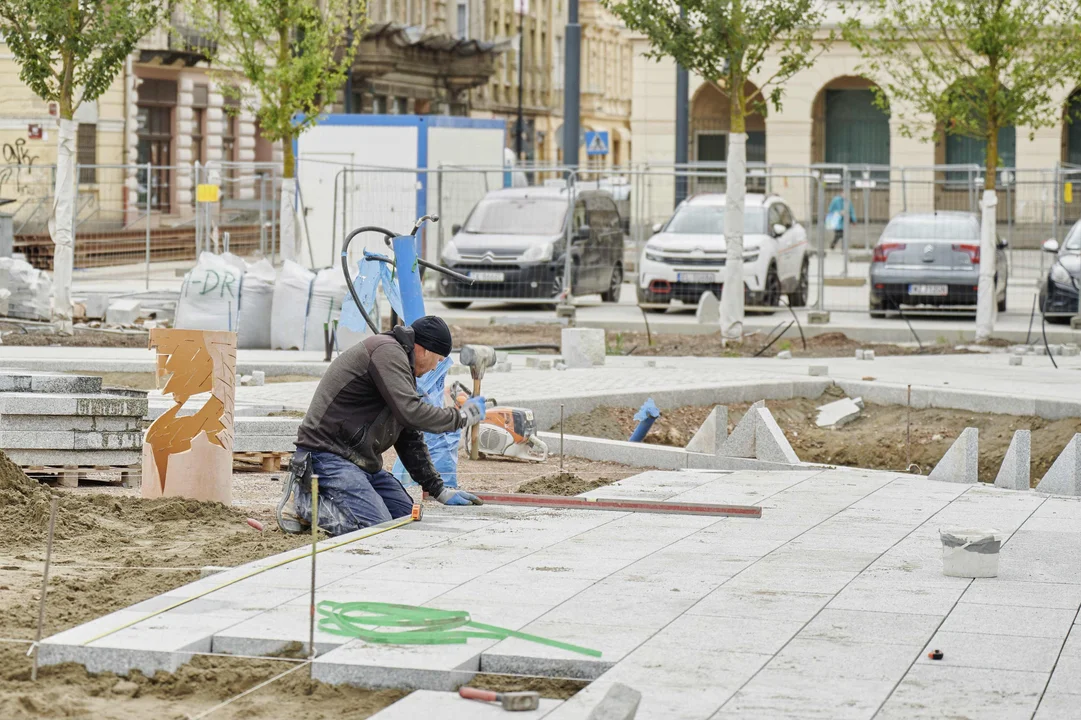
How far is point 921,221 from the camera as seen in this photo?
25.6 meters

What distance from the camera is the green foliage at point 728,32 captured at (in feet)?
64.6

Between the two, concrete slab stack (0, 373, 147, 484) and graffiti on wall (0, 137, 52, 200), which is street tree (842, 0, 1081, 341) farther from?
graffiti on wall (0, 137, 52, 200)

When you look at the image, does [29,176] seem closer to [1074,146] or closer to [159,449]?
[159,449]

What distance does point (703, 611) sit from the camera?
23.0 ft

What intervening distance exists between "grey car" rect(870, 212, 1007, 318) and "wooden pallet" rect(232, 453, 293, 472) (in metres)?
13.7

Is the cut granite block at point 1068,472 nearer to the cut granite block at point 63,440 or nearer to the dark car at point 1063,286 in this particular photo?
the cut granite block at point 63,440

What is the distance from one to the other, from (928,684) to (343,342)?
39.4ft

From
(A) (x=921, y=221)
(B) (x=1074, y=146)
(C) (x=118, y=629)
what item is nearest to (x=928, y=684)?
(C) (x=118, y=629)

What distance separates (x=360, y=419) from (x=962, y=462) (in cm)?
415

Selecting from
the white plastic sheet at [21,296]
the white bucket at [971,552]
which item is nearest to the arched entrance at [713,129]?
the white plastic sheet at [21,296]

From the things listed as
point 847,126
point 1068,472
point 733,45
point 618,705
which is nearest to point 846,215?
point 733,45

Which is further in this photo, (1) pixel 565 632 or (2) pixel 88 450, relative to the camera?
(2) pixel 88 450

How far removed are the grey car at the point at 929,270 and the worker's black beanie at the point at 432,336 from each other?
15631 millimetres

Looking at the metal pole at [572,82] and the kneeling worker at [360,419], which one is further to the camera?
the metal pole at [572,82]
